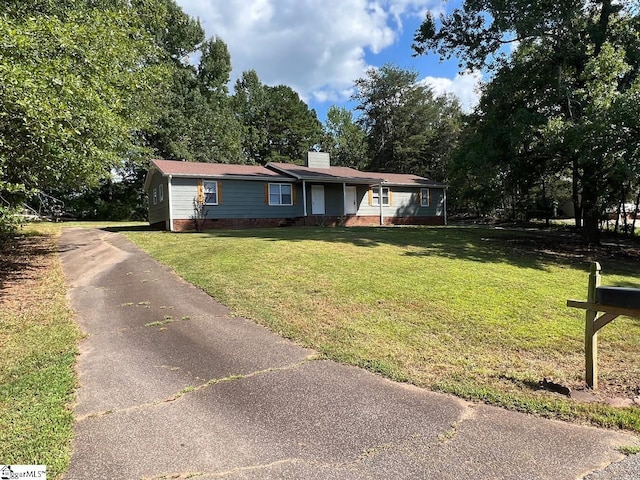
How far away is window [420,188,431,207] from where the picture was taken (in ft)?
84.2

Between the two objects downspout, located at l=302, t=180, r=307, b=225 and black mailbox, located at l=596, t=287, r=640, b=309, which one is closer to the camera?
black mailbox, located at l=596, t=287, r=640, b=309

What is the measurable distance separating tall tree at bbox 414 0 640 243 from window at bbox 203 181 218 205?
11006mm

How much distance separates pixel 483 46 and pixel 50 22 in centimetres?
1504

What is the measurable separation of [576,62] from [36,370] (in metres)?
18.0

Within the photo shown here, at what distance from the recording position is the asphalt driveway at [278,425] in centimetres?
269

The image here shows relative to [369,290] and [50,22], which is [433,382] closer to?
[369,290]

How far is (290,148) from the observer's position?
48.7 meters

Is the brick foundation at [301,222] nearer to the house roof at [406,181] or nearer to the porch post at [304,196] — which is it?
the porch post at [304,196]

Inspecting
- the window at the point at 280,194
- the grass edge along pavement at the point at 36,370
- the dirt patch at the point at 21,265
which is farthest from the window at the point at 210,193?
the grass edge along pavement at the point at 36,370

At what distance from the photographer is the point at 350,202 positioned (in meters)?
23.2

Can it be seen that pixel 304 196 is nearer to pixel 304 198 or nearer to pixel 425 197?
pixel 304 198

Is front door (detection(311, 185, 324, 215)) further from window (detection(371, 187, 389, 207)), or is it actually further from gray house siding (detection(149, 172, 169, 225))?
gray house siding (detection(149, 172, 169, 225))

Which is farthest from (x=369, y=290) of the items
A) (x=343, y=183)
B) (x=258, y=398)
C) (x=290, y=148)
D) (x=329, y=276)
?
(x=290, y=148)

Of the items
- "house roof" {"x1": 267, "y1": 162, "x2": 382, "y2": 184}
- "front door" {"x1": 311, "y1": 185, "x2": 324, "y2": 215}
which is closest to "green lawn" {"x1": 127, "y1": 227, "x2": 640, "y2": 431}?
"house roof" {"x1": 267, "y1": 162, "x2": 382, "y2": 184}
